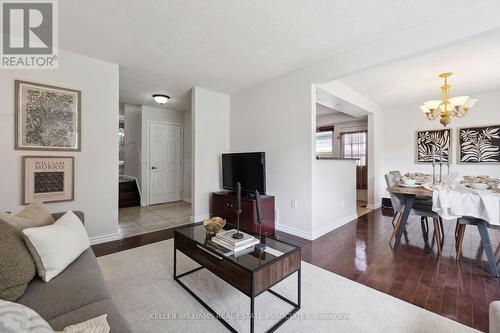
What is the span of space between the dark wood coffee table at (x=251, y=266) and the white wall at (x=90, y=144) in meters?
1.78

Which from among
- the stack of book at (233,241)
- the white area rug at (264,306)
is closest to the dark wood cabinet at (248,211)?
the white area rug at (264,306)

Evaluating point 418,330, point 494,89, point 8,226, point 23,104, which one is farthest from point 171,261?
point 494,89

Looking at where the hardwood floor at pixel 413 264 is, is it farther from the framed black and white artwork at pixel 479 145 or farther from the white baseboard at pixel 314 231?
the framed black and white artwork at pixel 479 145

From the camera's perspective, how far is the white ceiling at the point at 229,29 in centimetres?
192

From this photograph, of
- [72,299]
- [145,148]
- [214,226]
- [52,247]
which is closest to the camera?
[72,299]

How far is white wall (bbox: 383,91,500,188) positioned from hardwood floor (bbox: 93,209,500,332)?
58.4 inches

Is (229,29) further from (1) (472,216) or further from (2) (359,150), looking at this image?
(2) (359,150)

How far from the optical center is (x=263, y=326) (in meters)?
1.50

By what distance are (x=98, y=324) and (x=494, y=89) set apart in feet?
20.5

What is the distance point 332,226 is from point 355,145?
3.28 m

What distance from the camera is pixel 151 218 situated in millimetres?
4191

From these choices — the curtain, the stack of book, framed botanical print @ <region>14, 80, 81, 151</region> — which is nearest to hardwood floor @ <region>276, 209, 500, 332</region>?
the stack of book

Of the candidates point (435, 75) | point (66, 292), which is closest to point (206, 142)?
point (66, 292)

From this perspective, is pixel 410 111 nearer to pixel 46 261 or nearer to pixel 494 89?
pixel 494 89
